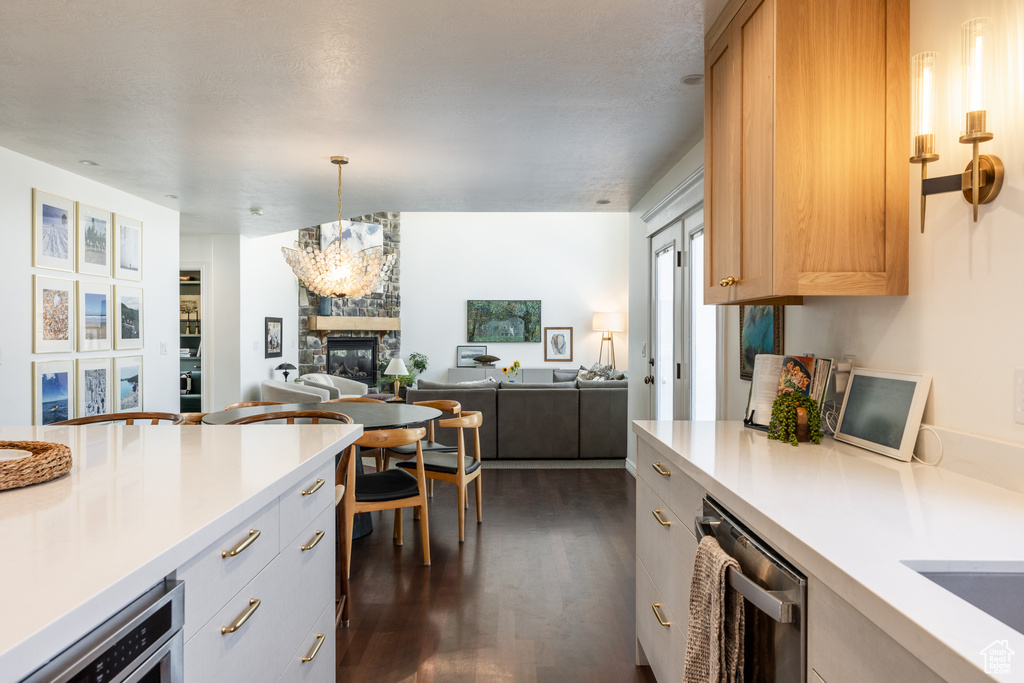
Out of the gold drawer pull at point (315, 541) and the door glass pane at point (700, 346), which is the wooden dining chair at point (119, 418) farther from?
the door glass pane at point (700, 346)

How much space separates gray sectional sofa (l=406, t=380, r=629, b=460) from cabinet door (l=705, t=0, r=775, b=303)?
348 centimetres

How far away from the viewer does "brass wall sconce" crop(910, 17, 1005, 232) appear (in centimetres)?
135

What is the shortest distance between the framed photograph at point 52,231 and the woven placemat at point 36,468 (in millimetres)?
3514

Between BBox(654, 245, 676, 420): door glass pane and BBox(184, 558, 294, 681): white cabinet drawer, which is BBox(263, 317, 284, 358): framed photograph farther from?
BBox(184, 558, 294, 681): white cabinet drawer

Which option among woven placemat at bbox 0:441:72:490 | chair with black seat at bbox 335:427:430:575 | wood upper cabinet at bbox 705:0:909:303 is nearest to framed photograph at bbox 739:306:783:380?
wood upper cabinet at bbox 705:0:909:303

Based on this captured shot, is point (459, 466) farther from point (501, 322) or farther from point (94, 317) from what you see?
point (501, 322)

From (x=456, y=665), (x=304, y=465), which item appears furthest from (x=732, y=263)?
(x=456, y=665)

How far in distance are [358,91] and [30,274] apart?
9.07 ft

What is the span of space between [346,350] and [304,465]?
8.53m

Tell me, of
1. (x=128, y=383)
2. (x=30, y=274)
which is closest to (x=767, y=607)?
(x=30, y=274)

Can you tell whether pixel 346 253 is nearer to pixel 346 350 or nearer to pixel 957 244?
pixel 957 244

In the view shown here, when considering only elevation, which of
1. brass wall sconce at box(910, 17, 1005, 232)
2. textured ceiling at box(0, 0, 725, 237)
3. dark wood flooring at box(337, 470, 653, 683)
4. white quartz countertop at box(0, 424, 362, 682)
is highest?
textured ceiling at box(0, 0, 725, 237)

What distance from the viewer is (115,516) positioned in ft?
3.36

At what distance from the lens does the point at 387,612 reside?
8.79 ft
